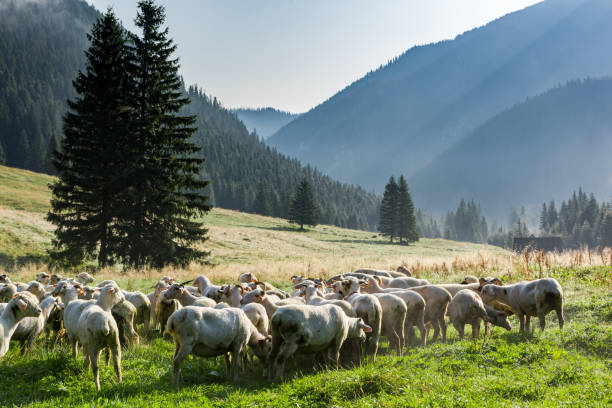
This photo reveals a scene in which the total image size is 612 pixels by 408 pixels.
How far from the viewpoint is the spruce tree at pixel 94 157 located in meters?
25.2

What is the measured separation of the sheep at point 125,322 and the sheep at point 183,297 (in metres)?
A: 1.37

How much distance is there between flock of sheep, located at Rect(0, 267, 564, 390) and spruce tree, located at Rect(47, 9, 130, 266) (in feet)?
39.1

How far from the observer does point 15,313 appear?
823 cm

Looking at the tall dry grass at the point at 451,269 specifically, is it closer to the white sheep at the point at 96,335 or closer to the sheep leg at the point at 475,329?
the sheep leg at the point at 475,329

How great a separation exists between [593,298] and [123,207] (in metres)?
24.8

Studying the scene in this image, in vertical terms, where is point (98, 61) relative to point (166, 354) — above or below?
above

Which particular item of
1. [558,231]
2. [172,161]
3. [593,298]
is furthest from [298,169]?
[593,298]

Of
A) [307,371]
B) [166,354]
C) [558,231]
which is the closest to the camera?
[307,371]

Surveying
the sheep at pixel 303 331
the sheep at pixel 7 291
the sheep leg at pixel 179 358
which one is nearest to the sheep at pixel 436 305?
Result: the sheep at pixel 303 331

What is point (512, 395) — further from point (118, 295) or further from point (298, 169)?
point (298, 169)

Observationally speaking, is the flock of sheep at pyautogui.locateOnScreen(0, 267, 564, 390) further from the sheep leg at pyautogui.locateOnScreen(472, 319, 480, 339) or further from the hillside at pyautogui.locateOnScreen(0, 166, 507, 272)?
the hillside at pyautogui.locateOnScreen(0, 166, 507, 272)

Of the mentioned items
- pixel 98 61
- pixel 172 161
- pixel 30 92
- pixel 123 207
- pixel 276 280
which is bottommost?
pixel 276 280

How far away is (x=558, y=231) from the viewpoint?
126688 millimetres

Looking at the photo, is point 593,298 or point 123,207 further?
point 123,207
